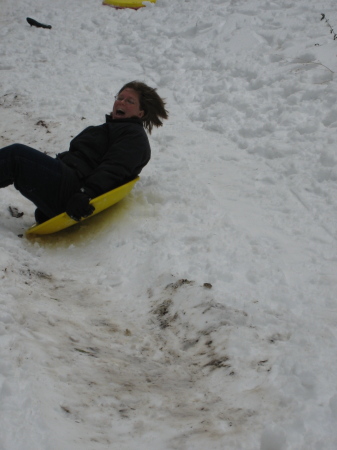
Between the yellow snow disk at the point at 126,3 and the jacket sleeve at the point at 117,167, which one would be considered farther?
the yellow snow disk at the point at 126,3

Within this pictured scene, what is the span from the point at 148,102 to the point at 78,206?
Answer: 52.4 inches

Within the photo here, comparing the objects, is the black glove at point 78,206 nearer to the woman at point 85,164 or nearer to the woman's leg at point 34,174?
the woman at point 85,164

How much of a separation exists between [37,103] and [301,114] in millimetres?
3189

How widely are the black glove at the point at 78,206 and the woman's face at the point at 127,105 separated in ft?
3.25

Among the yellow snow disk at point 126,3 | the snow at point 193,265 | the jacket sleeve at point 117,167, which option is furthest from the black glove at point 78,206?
the yellow snow disk at point 126,3

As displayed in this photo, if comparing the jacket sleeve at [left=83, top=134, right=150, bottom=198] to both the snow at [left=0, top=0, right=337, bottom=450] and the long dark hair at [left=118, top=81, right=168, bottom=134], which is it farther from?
the long dark hair at [left=118, top=81, right=168, bottom=134]

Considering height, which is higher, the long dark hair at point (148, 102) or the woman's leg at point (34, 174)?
the long dark hair at point (148, 102)

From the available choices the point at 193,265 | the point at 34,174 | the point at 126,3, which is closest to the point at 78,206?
the point at 34,174

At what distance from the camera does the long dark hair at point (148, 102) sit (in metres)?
3.83

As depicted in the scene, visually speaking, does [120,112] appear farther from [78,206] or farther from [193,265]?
[193,265]

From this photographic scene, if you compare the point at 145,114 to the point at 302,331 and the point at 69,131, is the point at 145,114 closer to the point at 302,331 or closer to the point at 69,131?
the point at 69,131

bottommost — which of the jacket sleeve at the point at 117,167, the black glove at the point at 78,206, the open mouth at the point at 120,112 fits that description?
the black glove at the point at 78,206

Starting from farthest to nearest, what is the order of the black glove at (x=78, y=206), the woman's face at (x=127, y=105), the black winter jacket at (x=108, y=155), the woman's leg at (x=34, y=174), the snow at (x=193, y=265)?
the woman's face at (x=127, y=105)
the black winter jacket at (x=108, y=155)
the woman's leg at (x=34, y=174)
the black glove at (x=78, y=206)
the snow at (x=193, y=265)

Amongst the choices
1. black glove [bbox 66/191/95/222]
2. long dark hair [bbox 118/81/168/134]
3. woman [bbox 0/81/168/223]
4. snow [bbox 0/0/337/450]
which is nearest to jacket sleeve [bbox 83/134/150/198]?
woman [bbox 0/81/168/223]
